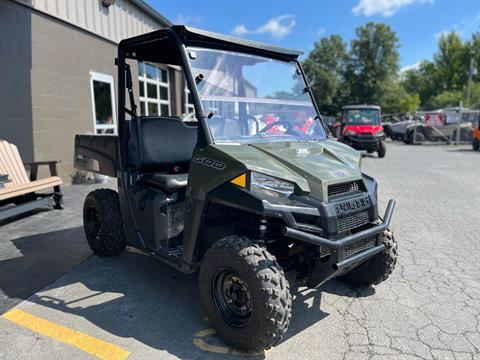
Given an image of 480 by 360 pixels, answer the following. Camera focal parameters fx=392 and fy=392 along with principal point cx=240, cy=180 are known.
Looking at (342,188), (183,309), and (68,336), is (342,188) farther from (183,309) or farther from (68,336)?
(68,336)

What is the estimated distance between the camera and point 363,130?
1491 centimetres

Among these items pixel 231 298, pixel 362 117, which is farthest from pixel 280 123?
pixel 362 117

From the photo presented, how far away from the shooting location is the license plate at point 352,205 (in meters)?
2.66

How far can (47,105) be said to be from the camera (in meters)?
7.81

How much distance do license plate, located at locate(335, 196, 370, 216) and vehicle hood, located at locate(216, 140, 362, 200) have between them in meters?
0.14

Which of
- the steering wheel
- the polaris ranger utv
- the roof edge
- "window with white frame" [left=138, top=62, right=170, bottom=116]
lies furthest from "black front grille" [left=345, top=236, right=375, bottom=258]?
the roof edge

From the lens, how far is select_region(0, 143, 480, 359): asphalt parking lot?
105 inches

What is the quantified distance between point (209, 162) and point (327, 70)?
47566 mm

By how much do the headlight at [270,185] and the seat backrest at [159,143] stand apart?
1.61 metres

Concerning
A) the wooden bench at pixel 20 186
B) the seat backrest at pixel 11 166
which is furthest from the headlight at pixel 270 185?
the seat backrest at pixel 11 166

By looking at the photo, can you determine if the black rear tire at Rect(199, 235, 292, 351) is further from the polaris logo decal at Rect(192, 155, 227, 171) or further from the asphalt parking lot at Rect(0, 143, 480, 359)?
the polaris logo decal at Rect(192, 155, 227, 171)

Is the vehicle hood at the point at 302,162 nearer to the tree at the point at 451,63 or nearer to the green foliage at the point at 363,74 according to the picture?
A: the green foliage at the point at 363,74

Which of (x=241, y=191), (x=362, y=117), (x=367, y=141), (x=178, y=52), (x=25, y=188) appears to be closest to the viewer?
(x=241, y=191)

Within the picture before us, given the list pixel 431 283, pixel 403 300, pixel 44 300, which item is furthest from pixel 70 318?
pixel 431 283
